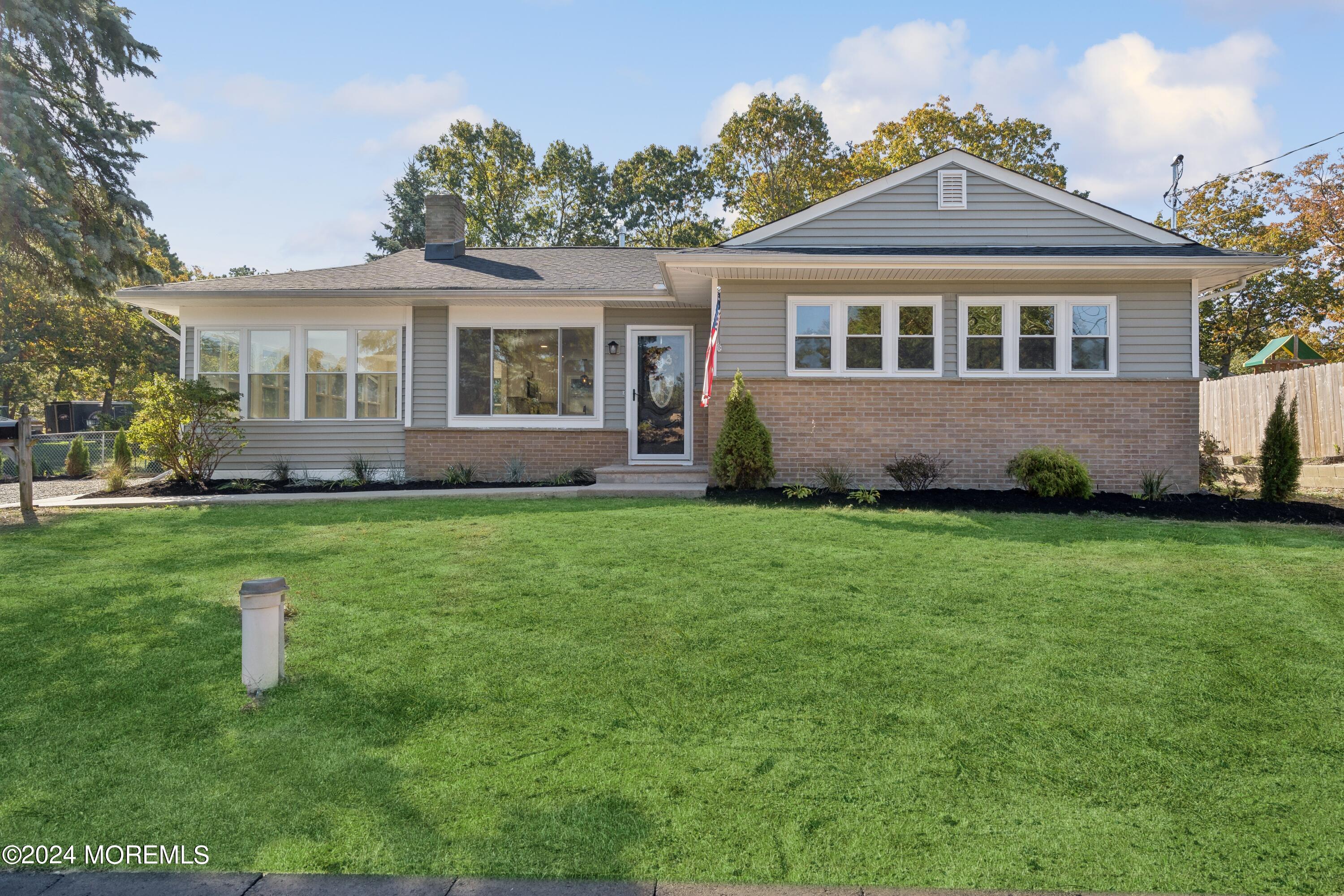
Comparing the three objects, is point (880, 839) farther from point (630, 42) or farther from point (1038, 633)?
point (630, 42)

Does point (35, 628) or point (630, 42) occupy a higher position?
point (630, 42)

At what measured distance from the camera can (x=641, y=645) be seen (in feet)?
14.0

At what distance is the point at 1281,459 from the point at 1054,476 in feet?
9.09

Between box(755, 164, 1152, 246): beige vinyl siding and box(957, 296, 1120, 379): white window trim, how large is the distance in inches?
34.6

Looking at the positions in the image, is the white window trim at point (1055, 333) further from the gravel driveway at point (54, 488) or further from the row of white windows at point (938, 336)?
the gravel driveway at point (54, 488)

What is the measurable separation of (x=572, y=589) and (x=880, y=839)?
122 inches

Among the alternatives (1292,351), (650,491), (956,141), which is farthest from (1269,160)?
(650,491)

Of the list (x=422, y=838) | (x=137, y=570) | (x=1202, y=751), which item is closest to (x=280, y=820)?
(x=422, y=838)

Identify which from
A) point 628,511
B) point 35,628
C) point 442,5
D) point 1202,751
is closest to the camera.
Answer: point 1202,751

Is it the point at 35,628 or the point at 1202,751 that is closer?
the point at 1202,751

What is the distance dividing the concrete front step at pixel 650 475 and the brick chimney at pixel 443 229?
6.16m

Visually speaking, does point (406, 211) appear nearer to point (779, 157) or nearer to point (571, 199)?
point (571, 199)

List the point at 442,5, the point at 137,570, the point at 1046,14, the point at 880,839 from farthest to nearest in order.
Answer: the point at 1046,14, the point at 442,5, the point at 137,570, the point at 880,839

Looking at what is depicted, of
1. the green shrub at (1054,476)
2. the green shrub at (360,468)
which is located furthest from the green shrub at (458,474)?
the green shrub at (1054,476)
